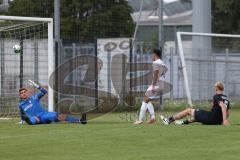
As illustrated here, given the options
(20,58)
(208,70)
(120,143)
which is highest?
(20,58)

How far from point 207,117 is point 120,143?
4.79 meters

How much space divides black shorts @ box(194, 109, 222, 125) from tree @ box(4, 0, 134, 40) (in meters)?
17.1

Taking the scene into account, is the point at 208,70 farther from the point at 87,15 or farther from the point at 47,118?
the point at 87,15

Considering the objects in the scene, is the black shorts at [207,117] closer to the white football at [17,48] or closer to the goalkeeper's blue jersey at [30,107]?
the goalkeeper's blue jersey at [30,107]

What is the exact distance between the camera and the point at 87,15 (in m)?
39.2

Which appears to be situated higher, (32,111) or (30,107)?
(30,107)

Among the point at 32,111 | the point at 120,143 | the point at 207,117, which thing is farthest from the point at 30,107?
the point at 120,143

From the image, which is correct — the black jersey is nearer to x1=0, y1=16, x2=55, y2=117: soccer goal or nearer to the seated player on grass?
the seated player on grass

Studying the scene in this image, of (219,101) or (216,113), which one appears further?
(216,113)

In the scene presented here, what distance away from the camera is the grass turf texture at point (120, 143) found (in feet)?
38.1

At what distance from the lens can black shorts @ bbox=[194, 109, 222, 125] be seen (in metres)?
17.7

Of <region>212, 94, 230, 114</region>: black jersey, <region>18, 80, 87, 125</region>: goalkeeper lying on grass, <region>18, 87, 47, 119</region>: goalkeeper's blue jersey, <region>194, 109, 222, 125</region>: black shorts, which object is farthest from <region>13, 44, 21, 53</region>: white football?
<region>212, 94, 230, 114</region>: black jersey

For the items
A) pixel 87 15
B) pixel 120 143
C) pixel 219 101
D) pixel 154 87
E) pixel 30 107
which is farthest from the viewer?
pixel 87 15

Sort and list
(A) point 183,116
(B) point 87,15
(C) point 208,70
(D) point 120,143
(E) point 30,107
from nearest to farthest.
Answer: (D) point 120,143 → (A) point 183,116 → (E) point 30,107 → (C) point 208,70 → (B) point 87,15
